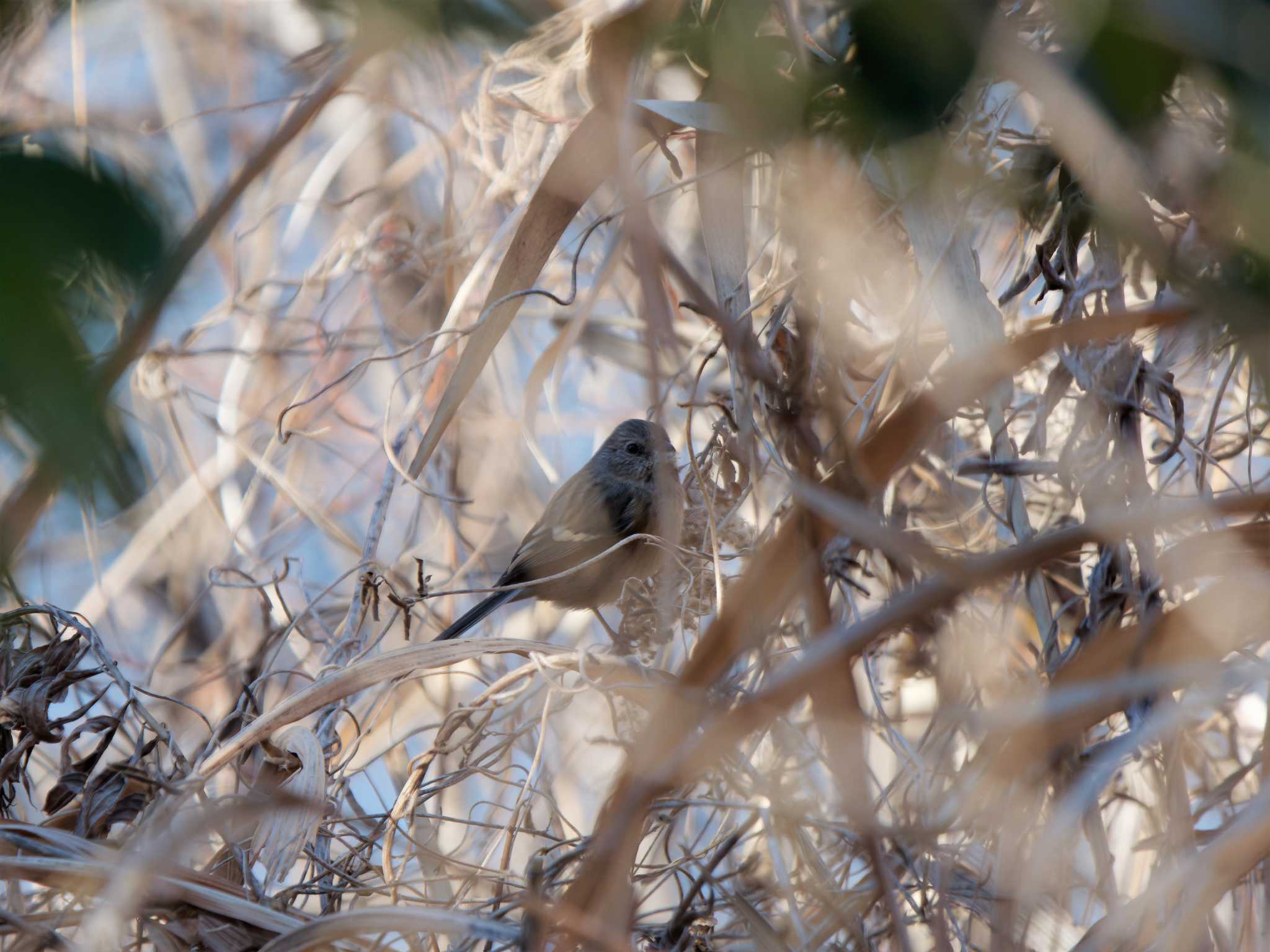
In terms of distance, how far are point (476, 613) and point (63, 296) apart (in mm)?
2814

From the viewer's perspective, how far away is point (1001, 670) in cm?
207

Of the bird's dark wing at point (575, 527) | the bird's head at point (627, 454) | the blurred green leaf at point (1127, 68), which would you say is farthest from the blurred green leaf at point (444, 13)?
the bird's head at point (627, 454)

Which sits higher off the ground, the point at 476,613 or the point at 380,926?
the point at 476,613

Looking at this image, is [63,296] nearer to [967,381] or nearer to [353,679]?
[967,381]

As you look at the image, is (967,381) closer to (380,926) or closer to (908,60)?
(908,60)

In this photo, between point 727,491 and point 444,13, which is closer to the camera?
point 444,13

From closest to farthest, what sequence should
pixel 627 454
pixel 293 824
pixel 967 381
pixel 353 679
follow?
1. pixel 967 381
2. pixel 293 824
3. pixel 353 679
4. pixel 627 454

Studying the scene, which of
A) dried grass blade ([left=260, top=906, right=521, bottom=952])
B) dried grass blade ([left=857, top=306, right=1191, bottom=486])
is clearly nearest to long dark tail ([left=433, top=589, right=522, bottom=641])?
dried grass blade ([left=260, top=906, right=521, bottom=952])

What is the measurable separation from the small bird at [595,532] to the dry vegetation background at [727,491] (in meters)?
0.20

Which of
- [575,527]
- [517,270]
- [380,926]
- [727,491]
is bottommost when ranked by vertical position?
[380,926]

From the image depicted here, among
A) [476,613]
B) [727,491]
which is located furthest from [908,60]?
[476,613]

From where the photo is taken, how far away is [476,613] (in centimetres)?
335

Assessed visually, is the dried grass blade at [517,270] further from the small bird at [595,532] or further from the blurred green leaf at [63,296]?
the blurred green leaf at [63,296]

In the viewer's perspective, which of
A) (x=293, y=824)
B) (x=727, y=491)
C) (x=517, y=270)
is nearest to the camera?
(x=293, y=824)
